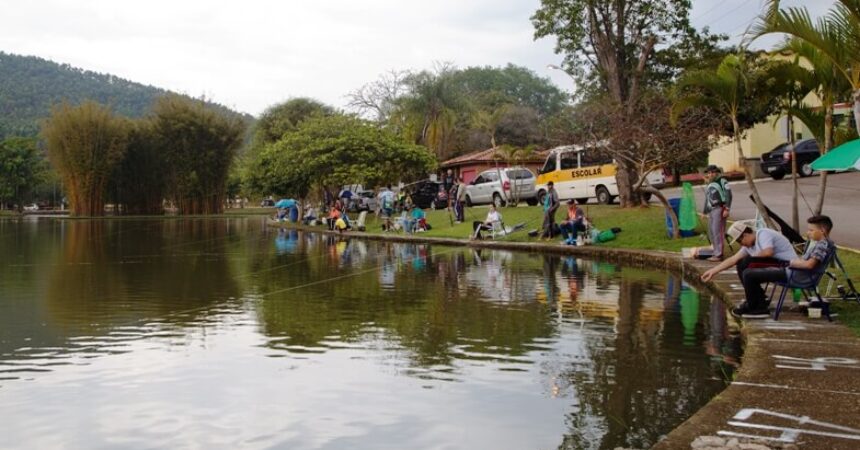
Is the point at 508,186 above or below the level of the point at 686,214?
above

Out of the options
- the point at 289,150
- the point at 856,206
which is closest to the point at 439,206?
the point at 289,150

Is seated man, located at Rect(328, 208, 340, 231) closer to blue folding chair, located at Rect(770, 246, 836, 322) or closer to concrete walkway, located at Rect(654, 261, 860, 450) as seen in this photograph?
blue folding chair, located at Rect(770, 246, 836, 322)

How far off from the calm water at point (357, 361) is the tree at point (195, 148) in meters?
45.6

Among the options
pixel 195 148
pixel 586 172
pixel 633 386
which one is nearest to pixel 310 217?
pixel 586 172

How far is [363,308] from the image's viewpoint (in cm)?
1102

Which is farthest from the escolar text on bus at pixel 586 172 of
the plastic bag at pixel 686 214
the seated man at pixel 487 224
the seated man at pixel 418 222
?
the plastic bag at pixel 686 214

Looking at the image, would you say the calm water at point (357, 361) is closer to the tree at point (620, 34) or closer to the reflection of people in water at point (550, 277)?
the reflection of people in water at point (550, 277)

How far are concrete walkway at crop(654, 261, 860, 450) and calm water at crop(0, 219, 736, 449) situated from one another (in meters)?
0.43

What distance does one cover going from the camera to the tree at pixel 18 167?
2719 inches

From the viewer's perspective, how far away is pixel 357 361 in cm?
756

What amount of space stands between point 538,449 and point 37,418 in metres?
3.47

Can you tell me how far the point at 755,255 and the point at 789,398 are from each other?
146 inches

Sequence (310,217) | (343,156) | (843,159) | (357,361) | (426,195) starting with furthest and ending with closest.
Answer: (426,195) → (310,217) → (343,156) → (843,159) → (357,361)

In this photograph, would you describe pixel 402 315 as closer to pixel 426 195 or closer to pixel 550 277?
pixel 550 277
